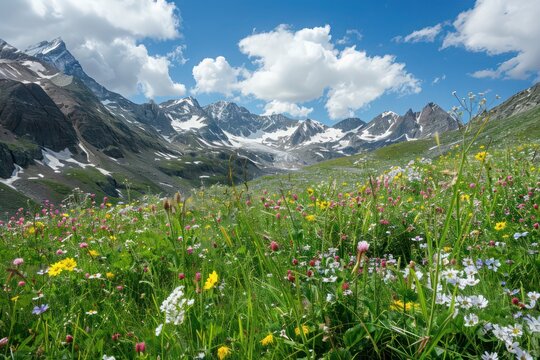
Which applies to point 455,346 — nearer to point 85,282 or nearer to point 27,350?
point 27,350

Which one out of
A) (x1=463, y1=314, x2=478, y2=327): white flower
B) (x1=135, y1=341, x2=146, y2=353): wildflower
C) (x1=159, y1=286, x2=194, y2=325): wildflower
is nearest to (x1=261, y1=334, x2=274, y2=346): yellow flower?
(x1=159, y1=286, x2=194, y2=325): wildflower

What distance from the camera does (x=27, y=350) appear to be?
2484 mm

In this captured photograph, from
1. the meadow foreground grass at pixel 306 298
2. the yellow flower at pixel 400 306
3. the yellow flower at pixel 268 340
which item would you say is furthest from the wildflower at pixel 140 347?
the yellow flower at pixel 400 306

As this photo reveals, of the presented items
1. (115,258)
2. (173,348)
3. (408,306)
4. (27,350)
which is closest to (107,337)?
(27,350)

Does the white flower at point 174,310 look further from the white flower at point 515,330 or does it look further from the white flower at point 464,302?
the white flower at point 515,330

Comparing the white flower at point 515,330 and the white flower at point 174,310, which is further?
the white flower at point 174,310

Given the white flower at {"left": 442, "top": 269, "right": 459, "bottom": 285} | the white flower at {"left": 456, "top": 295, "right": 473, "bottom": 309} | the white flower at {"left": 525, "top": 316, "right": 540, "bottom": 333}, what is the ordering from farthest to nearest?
the white flower at {"left": 442, "top": 269, "right": 459, "bottom": 285}, the white flower at {"left": 456, "top": 295, "right": 473, "bottom": 309}, the white flower at {"left": 525, "top": 316, "right": 540, "bottom": 333}

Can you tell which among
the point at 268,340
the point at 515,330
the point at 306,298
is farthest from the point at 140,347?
the point at 515,330

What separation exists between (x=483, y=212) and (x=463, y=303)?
328 cm

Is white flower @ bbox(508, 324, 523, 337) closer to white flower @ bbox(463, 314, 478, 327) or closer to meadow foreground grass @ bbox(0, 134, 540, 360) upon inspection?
meadow foreground grass @ bbox(0, 134, 540, 360)

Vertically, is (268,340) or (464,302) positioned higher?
(464,302)

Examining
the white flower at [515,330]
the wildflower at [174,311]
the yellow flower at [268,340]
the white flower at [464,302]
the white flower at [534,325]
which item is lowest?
the yellow flower at [268,340]

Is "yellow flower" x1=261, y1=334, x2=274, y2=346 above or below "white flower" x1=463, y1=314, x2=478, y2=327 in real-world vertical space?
below

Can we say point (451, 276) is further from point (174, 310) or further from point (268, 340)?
point (174, 310)
